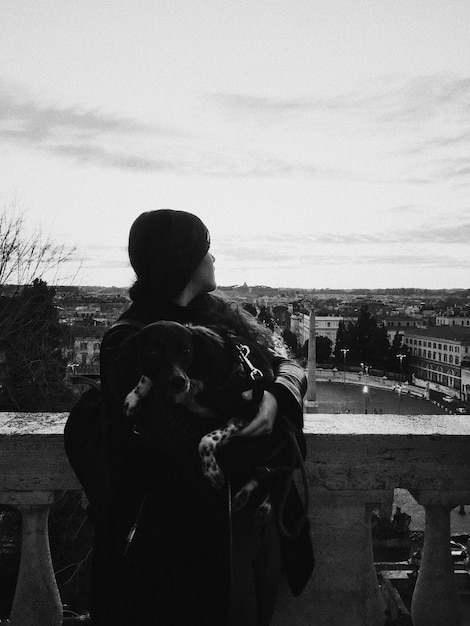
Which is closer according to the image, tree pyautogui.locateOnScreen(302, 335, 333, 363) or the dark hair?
the dark hair

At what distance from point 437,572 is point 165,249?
1.54m

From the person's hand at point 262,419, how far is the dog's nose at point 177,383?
225 millimetres

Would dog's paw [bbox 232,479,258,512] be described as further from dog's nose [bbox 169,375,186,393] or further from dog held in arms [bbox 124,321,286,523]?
dog's nose [bbox 169,375,186,393]

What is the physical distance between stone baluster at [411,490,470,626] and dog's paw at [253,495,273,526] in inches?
32.4

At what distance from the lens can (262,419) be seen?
1525 mm

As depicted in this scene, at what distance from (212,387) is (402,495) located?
21.4m

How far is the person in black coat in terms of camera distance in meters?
1.49

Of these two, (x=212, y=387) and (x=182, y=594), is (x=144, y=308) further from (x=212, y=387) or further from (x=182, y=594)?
(x=182, y=594)

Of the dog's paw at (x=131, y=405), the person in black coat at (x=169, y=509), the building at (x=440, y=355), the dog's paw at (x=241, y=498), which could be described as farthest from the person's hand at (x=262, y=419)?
the building at (x=440, y=355)

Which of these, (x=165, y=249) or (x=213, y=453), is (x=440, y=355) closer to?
(x=165, y=249)

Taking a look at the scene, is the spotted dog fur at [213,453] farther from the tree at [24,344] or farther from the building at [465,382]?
the building at [465,382]

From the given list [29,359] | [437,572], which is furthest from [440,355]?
[437,572]

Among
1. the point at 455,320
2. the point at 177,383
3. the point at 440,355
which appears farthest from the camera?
the point at 455,320

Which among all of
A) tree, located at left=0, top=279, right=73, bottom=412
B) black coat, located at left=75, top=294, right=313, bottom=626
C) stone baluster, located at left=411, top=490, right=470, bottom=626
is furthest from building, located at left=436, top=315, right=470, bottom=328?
black coat, located at left=75, top=294, right=313, bottom=626
